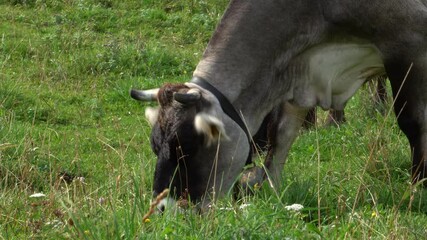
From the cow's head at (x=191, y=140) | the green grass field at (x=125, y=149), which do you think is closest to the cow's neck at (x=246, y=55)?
the cow's head at (x=191, y=140)

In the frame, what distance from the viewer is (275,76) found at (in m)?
8.24

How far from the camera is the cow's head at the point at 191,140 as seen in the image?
24.4 ft

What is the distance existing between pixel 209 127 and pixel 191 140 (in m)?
0.15

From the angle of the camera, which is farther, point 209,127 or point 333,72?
point 333,72

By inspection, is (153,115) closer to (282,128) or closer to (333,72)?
(333,72)

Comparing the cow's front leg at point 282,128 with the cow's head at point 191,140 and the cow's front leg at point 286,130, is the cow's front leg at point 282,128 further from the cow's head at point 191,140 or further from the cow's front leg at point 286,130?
the cow's head at point 191,140

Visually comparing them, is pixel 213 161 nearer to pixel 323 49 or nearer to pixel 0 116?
pixel 323 49

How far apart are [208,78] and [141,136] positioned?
107 inches

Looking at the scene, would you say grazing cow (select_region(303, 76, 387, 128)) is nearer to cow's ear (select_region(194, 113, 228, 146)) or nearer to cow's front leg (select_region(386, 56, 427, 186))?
cow's front leg (select_region(386, 56, 427, 186))

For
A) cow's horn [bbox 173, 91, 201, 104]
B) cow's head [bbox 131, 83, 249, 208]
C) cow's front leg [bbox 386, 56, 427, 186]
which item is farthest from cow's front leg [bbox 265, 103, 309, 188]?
cow's horn [bbox 173, 91, 201, 104]

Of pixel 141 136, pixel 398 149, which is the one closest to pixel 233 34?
pixel 398 149

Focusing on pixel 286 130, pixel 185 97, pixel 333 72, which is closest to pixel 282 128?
pixel 286 130

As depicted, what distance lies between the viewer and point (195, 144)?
7539mm

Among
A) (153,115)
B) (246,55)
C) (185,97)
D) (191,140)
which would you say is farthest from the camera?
(246,55)
